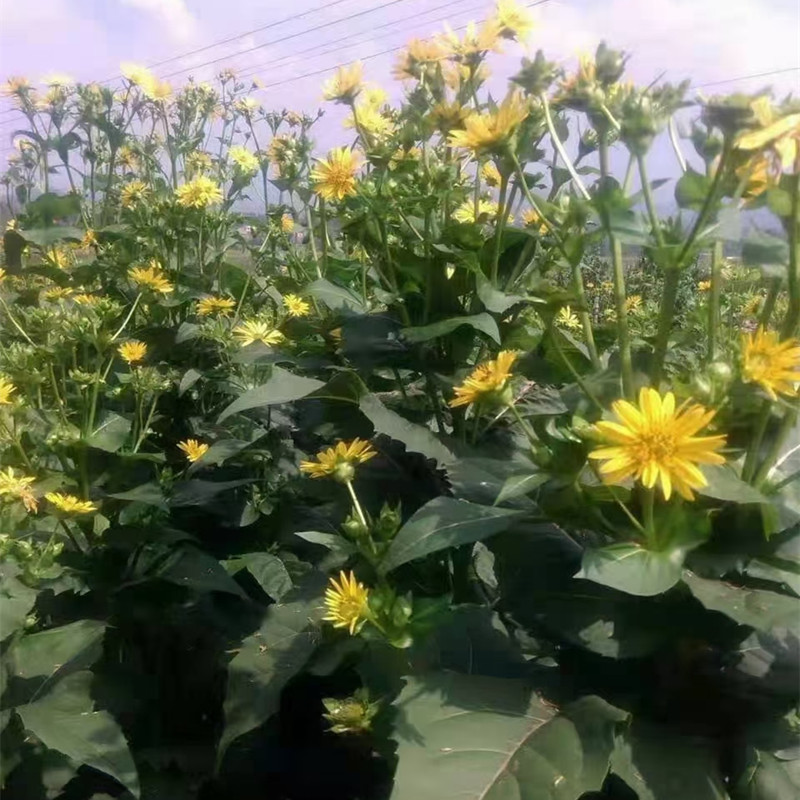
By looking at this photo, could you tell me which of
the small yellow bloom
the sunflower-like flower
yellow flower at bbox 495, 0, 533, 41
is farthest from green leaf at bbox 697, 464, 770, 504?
the small yellow bloom

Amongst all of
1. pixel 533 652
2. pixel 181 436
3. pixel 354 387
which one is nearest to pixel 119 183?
pixel 181 436

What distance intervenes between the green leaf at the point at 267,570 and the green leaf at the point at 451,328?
0.39 meters

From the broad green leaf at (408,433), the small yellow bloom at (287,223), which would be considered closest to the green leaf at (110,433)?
the broad green leaf at (408,433)

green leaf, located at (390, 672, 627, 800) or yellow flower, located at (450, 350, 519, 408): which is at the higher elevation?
yellow flower, located at (450, 350, 519, 408)

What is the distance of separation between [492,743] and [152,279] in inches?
47.6

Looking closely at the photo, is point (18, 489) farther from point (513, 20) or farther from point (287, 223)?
point (287, 223)

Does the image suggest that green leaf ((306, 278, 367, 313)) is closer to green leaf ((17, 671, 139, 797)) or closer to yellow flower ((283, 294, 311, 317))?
yellow flower ((283, 294, 311, 317))

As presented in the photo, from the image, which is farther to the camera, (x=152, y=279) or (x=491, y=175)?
(x=152, y=279)

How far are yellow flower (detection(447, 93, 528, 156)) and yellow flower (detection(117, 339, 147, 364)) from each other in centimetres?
82

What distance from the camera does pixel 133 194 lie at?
2127 mm

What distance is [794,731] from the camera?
2.93ft

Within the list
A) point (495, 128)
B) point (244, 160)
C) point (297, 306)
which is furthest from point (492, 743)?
point (244, 160)

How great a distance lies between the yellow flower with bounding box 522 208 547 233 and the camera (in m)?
1.21

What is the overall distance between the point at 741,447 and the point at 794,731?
0.29 m
